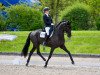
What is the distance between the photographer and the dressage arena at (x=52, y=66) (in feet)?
55.8

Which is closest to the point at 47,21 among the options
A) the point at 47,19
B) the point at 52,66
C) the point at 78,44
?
the point at 47,19

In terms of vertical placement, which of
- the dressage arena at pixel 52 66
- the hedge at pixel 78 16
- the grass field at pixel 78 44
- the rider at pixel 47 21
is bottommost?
the hedge at pixel 78 16

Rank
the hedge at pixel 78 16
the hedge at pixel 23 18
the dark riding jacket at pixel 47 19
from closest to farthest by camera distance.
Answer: the dark riding jacket at pixel 47 19
the hedge at pixel 23 18
the hedge at pixel 78 16

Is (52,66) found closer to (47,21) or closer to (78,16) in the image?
(47,21)

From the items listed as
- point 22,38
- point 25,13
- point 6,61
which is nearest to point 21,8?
point 25,13

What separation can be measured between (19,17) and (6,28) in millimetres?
1677

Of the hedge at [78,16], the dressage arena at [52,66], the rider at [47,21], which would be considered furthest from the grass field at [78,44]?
the rider at [47,21]

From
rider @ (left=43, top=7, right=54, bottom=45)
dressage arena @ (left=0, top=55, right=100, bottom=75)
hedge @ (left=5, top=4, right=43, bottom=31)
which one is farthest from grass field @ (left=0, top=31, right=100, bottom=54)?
rider @ (left=43, top=7, right=54, bottom=45)

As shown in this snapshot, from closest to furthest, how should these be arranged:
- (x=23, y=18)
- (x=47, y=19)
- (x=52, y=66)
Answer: (x=52, y=66), (x=47, y=19), (x=23, y=18)

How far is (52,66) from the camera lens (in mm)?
19375

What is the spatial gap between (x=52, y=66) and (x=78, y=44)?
690 cm

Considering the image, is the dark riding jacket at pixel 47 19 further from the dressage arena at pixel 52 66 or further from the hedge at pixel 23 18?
the hedge at pixel 23 18

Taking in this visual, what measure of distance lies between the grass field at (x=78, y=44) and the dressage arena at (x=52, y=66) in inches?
71.7

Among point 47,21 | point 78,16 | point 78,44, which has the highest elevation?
point 47,21
